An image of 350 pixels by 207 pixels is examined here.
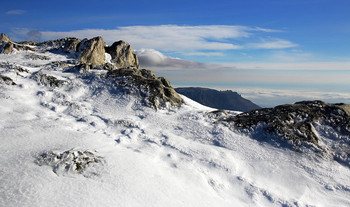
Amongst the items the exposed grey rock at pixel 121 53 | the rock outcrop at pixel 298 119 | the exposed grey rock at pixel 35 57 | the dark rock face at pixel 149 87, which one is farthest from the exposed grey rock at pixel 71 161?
the exposed grey rock at pixel 121 53

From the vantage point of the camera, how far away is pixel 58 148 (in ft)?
53.1

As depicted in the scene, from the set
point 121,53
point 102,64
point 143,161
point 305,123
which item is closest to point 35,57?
point 102,64

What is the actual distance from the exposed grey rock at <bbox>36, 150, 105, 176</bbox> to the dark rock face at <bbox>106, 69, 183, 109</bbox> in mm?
13184

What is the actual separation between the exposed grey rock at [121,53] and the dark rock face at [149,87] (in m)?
29.4

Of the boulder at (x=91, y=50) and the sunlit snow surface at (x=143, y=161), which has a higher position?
the boulder at (x=91, y=50)

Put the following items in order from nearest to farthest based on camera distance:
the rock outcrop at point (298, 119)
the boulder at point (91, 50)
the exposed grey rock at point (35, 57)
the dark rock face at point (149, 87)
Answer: the rock outcrop at point (298, 119) < the dark rock face at point (149, 87) < the exposed grey rock at point (35, 57) < the boulder at point (91, 50)

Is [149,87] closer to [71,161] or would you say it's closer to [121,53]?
[71,161]

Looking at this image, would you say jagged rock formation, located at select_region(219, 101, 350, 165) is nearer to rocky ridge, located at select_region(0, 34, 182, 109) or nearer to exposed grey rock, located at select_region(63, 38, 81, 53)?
rocky ridge, located at select_region(0, 34, 182, 109)

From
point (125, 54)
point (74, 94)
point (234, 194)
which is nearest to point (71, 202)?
point (234, 194)

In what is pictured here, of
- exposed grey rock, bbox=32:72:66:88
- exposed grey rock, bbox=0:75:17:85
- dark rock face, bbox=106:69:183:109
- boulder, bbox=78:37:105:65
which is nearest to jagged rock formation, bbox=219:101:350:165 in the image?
dark rock face, bbox=106:69:183:109

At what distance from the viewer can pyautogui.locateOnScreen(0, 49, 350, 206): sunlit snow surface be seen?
12391 millimetres

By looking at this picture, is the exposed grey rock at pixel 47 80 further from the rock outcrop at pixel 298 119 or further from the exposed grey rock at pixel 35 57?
the rock outcrop at pixel 298 119

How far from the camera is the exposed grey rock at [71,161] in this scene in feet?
45.3

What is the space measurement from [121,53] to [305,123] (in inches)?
2068
